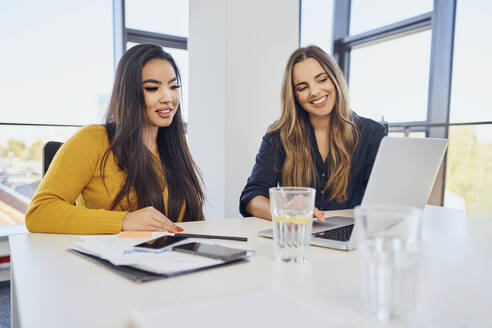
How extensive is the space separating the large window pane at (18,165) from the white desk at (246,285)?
2.11m

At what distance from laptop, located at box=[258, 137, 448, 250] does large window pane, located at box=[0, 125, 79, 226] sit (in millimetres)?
2346

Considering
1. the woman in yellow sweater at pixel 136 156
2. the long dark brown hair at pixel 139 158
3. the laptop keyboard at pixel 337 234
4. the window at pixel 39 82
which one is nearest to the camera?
the laptop keyboard at pixel 337 234

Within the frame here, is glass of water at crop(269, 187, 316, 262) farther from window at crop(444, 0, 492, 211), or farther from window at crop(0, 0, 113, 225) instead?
window at crop(0, 0, 113, 225)

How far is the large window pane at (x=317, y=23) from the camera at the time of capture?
348cm

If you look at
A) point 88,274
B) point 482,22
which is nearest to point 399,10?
point 482,22

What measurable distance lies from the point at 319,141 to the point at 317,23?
215 centimetres

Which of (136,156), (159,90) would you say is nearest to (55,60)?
(159,90)

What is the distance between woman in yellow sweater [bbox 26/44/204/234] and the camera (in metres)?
1.25

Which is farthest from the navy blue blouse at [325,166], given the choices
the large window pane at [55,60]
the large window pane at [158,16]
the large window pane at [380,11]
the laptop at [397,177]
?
the large window pane at [158,16]

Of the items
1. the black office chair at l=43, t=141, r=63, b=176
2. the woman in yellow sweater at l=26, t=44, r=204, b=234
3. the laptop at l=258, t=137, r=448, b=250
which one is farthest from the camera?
the black office chair at l=43, t=141, r=63, b=176

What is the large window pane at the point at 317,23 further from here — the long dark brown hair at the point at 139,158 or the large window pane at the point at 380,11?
the long dark brown hair at the point at 139,158

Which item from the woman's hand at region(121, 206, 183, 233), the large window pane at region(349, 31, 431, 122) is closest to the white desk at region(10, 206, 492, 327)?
the woman's hand at region(121, 206, 183, 233)

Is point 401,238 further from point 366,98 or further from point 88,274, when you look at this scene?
point 366,98

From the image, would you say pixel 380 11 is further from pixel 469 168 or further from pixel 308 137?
pixel 308 137
